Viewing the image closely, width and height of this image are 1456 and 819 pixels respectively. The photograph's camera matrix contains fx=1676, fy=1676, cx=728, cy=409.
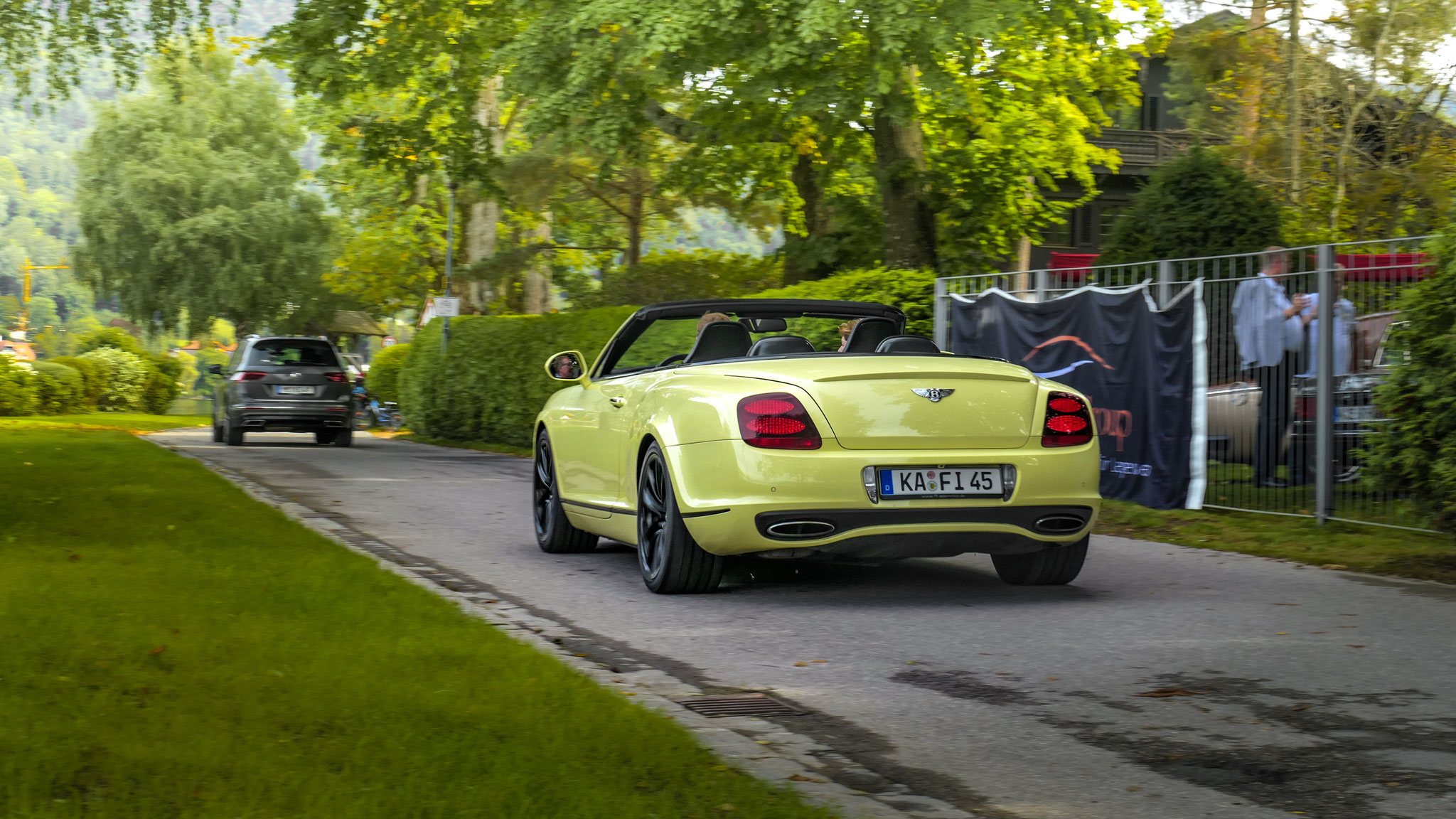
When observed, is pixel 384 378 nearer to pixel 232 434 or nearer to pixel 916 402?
pixel 232 434

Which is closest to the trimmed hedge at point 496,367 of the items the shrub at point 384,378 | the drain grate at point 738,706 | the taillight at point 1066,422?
the taillight at point 1066,422

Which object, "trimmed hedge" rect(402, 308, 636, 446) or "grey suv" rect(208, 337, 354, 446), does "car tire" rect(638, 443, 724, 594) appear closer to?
"trimmed hedge" rect(402, 308, 636, 446)

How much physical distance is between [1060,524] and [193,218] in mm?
59278

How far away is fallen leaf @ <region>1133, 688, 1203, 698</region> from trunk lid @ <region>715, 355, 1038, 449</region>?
217 cm

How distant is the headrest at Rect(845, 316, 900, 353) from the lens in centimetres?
938

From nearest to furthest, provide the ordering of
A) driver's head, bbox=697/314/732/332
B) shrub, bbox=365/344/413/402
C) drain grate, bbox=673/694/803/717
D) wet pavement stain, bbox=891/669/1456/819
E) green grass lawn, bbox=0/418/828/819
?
1. green grass lawn, bbox=0/418/828/819
2. wet pavement stain, bbox=891/669/1456/819
3. drain grate, bbox=673/694/803/717
4. driver's head, bbox=697/314/732/332
5. shrub, bbox=365/344/413/402

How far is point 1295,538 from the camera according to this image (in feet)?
36.3

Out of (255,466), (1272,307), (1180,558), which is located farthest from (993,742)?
(255,466)

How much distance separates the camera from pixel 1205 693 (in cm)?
573

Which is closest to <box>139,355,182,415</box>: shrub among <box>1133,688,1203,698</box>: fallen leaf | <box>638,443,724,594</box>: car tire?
<box>638,443,724,594</box>: car tire

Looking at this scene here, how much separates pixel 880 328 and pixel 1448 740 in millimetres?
4876

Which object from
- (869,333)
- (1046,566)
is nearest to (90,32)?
(869,333)

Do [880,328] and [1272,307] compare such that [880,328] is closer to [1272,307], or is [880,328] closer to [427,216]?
[1272,307]

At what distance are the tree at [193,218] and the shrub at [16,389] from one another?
77.0 feet
